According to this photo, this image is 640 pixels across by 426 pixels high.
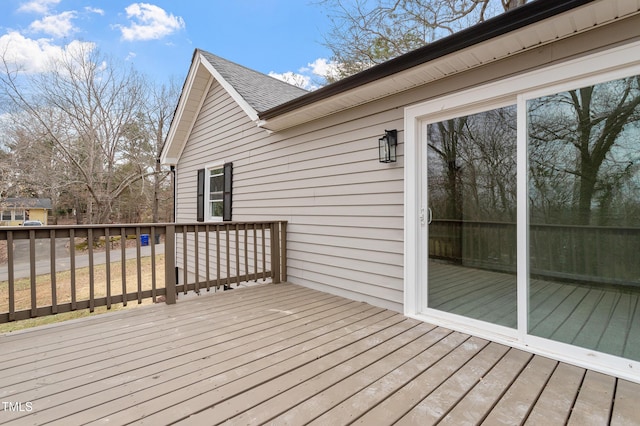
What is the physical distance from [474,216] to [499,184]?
0.34 m

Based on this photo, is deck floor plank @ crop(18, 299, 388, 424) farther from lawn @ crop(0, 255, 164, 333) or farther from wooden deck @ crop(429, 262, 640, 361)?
lawn @ crop(0, 255, 164, 333)

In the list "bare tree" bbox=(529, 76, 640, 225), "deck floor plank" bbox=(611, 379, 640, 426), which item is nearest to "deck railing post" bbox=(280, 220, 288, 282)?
"bare tree" bbox=(529, 76, 640, 225)

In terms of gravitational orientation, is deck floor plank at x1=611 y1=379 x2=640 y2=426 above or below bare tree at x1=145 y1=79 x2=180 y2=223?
below

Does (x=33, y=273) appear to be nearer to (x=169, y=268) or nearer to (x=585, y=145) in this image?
(x=169, y=268)

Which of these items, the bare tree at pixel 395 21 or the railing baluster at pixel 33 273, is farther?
the bare tree at pixel 395 21

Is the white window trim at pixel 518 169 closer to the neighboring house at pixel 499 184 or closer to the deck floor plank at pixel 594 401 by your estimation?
the neighboring house at pixel 499 184

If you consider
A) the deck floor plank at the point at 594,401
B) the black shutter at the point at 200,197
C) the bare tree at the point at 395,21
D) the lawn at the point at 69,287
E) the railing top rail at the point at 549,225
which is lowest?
the lawn at the point at 69,287

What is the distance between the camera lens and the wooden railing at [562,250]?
205cm

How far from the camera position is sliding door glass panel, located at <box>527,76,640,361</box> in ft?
6.66

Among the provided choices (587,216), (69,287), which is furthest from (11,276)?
(69,287)

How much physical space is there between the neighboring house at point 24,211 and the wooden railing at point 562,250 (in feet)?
64.1

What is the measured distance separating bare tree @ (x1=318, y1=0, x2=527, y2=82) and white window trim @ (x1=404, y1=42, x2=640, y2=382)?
16.4 feet

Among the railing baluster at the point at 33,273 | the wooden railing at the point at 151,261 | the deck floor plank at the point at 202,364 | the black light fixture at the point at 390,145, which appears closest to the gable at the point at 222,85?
the wooden railing at the point at 151,261

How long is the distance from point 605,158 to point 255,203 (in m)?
4.50
